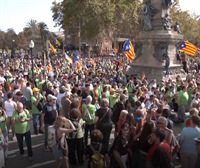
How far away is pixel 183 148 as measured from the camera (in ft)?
24.9

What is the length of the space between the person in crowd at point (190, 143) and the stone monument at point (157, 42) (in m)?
17.4

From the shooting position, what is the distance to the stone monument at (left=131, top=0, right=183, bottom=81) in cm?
2522

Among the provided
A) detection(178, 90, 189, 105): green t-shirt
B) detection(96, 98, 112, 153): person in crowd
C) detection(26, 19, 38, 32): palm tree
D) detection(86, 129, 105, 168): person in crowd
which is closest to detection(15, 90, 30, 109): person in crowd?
detection(96, 98, 112, 153): person in crowd

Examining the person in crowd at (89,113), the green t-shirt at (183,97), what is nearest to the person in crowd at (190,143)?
the person in crowd at (89,113)

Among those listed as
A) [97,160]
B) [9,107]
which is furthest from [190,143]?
[9,107]

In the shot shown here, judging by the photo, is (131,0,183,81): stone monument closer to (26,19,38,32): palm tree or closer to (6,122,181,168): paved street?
(6,122,181,168): paved street

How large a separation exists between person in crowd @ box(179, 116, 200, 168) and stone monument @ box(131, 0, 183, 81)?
57.1 ft

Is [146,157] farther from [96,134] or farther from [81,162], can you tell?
[81,162]

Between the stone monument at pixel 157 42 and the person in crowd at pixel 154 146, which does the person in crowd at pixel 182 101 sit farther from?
the stone monument at pixel 157 42

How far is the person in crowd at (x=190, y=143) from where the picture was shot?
7469 mm

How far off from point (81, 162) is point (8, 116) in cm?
284

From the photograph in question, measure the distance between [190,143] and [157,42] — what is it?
60.4 ft

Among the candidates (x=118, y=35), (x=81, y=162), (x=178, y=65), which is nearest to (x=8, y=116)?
(x=81, y=162)

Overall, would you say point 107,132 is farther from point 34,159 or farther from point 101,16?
point 101,16
